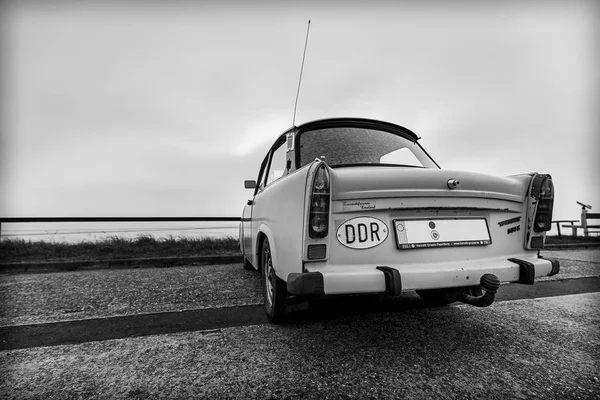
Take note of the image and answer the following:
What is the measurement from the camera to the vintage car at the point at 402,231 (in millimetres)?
1858

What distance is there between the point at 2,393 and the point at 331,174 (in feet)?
6.95

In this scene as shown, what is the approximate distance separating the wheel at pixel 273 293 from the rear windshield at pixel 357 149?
924 mm

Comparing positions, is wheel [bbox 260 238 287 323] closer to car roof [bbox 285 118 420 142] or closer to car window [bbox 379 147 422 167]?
car roof [bbox 285 118 420 142]

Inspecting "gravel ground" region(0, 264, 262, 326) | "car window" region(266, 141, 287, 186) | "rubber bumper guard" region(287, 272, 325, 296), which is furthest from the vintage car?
"gravel ground" region(0, 264, 262, 326)

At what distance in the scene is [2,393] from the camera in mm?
1595

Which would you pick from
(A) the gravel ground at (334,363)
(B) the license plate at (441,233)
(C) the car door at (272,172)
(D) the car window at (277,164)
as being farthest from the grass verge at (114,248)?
(B) the license plate at (441,233)

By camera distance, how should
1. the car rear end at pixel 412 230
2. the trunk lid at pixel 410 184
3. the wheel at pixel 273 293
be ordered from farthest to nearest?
the wheel at pixel 273 293 < the trunk lid at pixel 410 184 < the car rear end at pixel 412 230

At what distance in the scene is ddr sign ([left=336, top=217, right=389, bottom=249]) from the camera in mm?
1927

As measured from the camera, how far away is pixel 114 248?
716 centimetres

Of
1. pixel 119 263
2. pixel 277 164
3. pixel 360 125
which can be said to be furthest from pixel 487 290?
pixel 119 263

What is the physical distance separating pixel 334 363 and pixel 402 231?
3.03 ft

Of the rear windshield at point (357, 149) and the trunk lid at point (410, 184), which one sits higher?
the rear windshield at point (357, 149)

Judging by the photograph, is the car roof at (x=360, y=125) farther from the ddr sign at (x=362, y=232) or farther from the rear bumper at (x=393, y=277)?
the rear bumper at (x=393, y=277)

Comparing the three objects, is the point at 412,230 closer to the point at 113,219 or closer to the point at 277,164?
the point at 277,164
